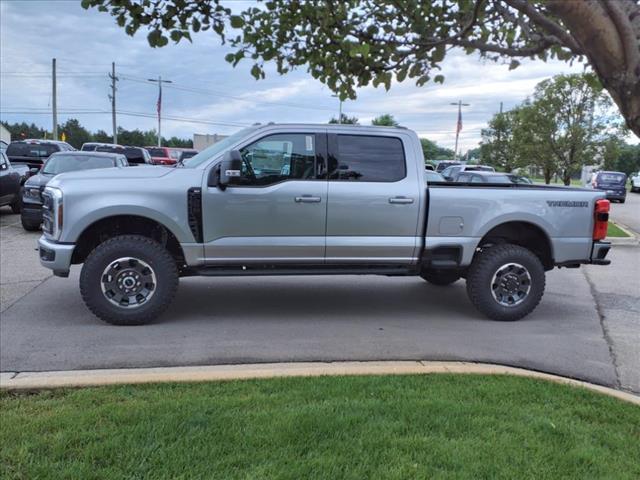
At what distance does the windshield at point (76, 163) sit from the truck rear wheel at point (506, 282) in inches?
361

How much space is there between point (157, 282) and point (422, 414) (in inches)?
126

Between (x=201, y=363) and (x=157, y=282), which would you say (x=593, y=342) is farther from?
(x=157, y=282)

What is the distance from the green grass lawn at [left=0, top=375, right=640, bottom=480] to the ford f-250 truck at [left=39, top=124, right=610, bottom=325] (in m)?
2.03

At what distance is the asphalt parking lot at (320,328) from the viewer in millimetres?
4973

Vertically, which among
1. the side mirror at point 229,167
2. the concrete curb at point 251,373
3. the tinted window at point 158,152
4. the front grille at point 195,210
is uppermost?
the tinted window at point 158,152

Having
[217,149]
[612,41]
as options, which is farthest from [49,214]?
[612,41]

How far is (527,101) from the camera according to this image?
73.5ft

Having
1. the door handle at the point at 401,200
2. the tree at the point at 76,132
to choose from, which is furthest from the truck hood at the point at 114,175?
the tree at the point at 76,132

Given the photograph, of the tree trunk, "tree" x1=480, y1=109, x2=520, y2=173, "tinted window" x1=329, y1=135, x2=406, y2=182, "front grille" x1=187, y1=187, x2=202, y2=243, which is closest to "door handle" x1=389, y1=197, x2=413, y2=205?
"tinted window" x1=329, y1=135, x2=406, y2=182

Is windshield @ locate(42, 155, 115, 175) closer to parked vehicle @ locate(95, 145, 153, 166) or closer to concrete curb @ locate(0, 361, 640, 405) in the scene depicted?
concrete curb @ locate(0, 361, 640, 405)

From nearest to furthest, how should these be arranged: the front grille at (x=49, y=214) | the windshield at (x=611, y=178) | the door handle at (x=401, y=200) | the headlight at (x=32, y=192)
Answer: the front grille at (x=49, y=214)
the door handle at (x=401, y=200)
the headlight at (x=32, y=192)
the windshield at (x=611, y=178)

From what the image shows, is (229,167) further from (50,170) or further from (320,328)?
(50,170)

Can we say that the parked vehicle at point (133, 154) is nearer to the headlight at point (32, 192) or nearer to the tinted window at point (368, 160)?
the headlight at point (32, 192)

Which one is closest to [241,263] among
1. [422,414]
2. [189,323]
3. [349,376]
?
[189,323]
